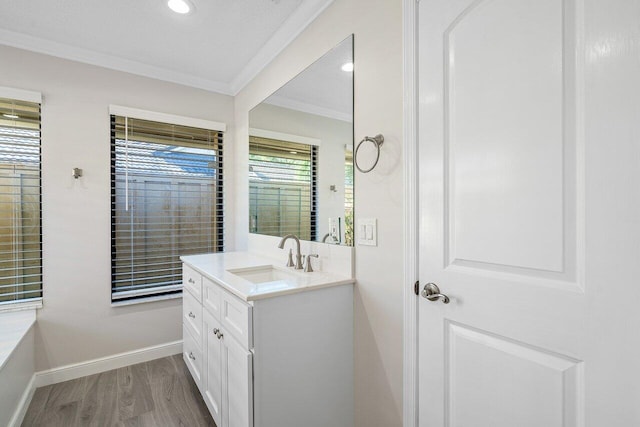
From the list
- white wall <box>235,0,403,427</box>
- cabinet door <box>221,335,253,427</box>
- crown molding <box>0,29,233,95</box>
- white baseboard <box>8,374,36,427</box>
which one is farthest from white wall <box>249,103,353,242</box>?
white baseboard <box>8,374,36,427</box>

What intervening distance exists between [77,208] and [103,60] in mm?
1202

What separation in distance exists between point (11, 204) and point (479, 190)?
3004 mm

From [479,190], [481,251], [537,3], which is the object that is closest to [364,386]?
[481,251]

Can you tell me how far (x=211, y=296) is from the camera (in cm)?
179

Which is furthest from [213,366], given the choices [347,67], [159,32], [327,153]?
[159,32]

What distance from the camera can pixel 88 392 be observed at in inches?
87.0

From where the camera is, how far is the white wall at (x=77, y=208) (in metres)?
2.28

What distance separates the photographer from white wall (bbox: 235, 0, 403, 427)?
138 centimetres

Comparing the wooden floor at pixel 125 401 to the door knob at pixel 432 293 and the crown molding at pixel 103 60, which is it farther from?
the crown molding at pixel 103 60

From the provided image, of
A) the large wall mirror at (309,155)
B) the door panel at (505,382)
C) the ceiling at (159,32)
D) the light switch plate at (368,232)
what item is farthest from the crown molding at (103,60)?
the door panel at (505,382)

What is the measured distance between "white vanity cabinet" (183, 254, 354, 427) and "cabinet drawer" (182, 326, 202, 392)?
0.28 meters

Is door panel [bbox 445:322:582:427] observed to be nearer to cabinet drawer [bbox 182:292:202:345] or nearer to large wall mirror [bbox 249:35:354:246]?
large wall mirror [bbox 249:35:354:246]

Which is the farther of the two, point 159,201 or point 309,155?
point 159,201

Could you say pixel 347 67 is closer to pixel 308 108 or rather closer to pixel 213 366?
pixel 308 108
